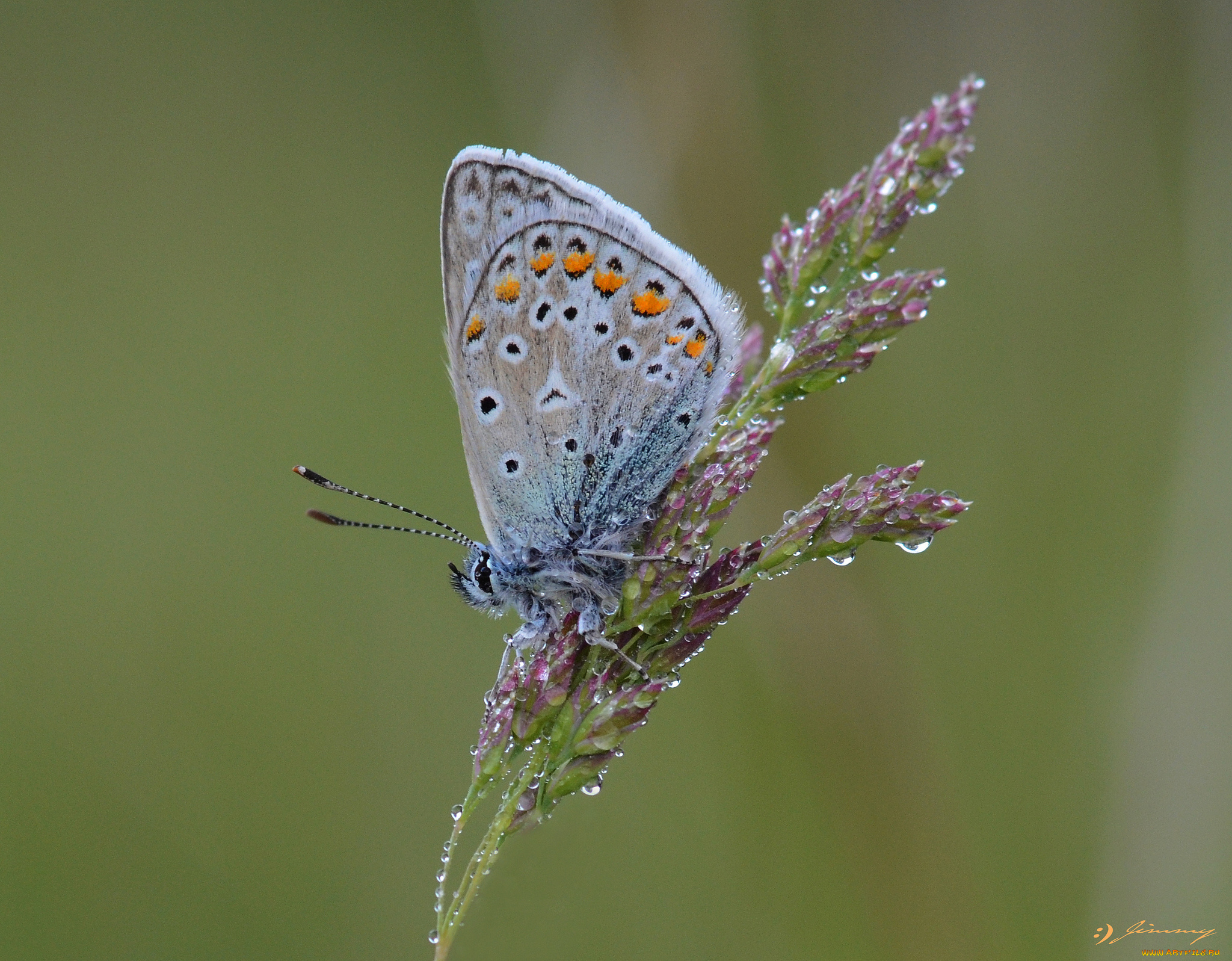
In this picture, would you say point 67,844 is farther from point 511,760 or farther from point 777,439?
point 777,439

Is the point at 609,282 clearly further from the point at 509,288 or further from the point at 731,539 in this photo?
the point at 731,539

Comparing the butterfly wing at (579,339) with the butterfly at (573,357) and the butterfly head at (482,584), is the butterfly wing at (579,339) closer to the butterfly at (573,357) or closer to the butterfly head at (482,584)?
the butterfly at (573,357)

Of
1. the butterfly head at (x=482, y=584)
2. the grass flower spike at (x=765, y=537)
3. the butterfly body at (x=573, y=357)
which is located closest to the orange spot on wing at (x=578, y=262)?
the butterfly body at (x=573, y=357)

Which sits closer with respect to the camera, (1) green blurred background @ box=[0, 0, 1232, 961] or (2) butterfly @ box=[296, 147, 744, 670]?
(2) butterfly @ box=[296, 147, 744, 670]

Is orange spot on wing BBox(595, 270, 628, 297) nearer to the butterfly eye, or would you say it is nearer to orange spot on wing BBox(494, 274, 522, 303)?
orange spot on wing BBox(494, 274, 522, 303)

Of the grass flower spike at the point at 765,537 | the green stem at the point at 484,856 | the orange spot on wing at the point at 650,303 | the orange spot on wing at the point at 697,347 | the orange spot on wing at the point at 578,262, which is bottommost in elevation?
the green stem at the point at 484,856
